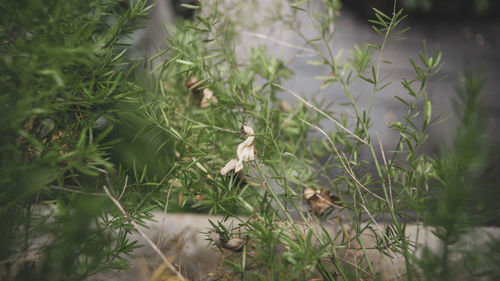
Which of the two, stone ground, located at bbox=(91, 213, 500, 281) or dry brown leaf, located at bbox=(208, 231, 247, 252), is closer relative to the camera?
dry brown leaf, located at bbox=(208, 231, 247, 252)

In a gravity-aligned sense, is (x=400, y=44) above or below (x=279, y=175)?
above

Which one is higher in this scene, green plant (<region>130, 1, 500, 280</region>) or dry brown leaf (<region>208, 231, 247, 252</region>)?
green plant (<region>130, 1, 500, 280</region>)

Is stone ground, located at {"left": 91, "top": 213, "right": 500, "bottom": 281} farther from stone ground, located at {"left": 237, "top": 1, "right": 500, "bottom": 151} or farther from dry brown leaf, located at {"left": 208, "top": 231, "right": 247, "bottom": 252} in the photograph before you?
stone ground, located at {"left": 237, "top": 1, "right": 500, "bottom": 151}

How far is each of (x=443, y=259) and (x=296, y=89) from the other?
1.25 m

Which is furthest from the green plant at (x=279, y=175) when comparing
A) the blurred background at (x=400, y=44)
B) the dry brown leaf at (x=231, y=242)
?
the blurred background at (x=400, y=44)

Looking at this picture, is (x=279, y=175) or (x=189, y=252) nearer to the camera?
(x=279, y=175)

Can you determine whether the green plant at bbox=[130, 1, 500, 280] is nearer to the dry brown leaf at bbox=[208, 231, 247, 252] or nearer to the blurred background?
the dry brown leaf at bbox=[208, 231, 247, 252]

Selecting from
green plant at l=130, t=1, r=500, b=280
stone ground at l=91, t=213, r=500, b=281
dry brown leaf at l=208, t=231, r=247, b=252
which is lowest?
stone ground at l=91, t=213, r=500, b=281

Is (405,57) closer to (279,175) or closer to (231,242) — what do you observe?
(279,175)

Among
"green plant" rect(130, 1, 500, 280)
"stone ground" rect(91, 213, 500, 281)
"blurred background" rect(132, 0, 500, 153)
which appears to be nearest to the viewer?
"green plant" rect(130, 1, 500, 280)

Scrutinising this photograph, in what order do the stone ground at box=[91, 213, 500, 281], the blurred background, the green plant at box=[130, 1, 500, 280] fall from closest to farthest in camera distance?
the green plant at box=[130, 1, 500, 280] → the stone ground at box=[91, 213, 500, 281] → the blurred background

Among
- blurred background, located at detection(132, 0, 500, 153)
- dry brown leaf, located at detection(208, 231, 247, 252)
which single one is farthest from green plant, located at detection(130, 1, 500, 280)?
blurred background, located at detection(132, 0, 500, 153)

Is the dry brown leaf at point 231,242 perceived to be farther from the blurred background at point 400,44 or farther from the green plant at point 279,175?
the blurred background at point 400,44

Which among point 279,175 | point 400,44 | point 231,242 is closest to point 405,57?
point 400,44
